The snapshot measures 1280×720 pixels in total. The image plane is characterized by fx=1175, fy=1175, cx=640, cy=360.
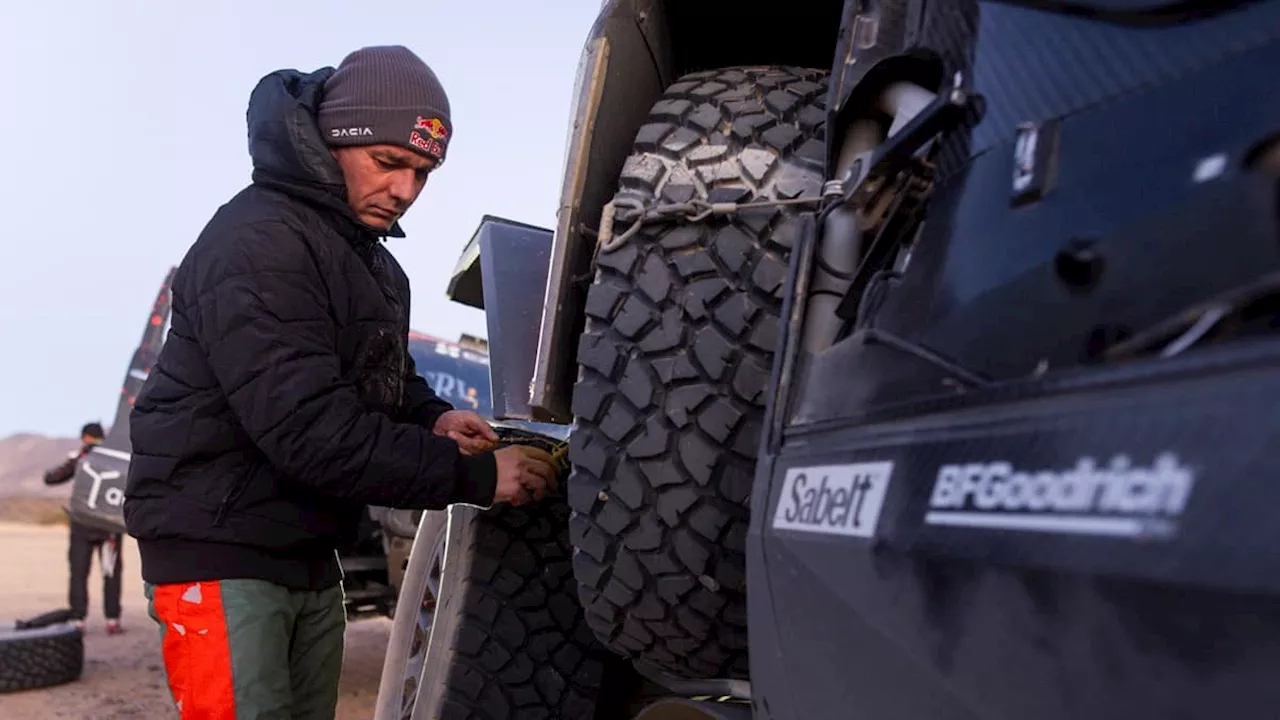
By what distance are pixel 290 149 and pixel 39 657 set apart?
4600mm

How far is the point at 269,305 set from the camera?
2285mm

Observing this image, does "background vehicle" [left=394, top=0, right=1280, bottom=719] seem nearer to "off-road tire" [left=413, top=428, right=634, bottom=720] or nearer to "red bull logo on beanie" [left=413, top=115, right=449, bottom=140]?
"red bull logo on beanie" [left=413, top=115, right=449, bottom=140]

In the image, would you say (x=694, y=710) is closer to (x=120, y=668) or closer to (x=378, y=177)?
(x=378, y=177)

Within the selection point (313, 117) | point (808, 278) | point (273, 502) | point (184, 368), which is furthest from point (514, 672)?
point (808, 278)

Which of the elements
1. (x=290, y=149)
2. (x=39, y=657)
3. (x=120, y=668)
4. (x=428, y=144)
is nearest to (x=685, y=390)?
(x=428, y=144)

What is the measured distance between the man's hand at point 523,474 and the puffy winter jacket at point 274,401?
2.8 inches

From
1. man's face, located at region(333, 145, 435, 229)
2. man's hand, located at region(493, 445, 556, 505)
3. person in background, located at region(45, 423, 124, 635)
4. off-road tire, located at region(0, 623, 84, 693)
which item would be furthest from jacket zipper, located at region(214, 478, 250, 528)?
person in background, located at region(45, 423, 124, 635)

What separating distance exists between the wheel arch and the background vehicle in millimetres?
149

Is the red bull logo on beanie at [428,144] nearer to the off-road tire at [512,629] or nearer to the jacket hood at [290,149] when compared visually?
the jacket hood at [290,149]

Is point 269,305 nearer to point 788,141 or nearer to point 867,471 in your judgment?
point 788,141

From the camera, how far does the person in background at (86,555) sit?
7676mm

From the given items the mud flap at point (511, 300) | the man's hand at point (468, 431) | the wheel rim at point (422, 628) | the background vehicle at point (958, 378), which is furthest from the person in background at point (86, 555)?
the background vehicle at point (958, 378)

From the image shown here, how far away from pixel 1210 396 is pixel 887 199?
0.83 meters

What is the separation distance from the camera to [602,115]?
2438mm
